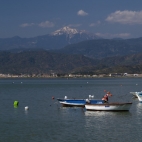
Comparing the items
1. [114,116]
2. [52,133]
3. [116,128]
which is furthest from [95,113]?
[52,133]

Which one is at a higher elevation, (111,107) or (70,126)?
(111,107)

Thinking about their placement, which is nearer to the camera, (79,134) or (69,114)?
(79,134)

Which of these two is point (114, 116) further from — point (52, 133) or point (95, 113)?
point (52, 133)

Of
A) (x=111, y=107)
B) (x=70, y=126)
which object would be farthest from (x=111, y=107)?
(x=70, y=126)

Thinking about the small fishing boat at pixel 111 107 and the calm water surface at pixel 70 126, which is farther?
the small fishing boat at pixel 111 107

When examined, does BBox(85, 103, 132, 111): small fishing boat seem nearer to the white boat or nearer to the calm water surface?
the white boat

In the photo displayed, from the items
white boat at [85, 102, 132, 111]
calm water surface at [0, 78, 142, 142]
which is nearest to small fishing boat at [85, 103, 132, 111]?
white boat at [85, 102, 132, 111]

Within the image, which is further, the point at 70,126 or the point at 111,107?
the point at 111,107

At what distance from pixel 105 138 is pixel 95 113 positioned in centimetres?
1396

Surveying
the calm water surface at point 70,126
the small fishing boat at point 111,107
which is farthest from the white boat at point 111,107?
the calm water surface at point 70,126

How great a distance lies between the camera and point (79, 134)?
31.6 m

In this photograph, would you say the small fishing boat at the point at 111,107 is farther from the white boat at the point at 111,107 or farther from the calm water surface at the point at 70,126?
the calm water surface at the point at 70,126

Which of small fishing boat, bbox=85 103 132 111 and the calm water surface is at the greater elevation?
small fishing boat, bbox=85 103 132 111

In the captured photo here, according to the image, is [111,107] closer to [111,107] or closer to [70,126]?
[111,107]
